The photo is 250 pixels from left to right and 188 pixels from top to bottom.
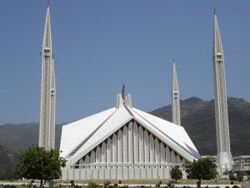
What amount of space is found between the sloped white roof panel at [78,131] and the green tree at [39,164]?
14.9 meters

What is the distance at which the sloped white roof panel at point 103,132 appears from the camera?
39.3 meters

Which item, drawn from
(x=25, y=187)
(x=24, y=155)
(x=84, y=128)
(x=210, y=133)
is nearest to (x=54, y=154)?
(x=24, y=155)

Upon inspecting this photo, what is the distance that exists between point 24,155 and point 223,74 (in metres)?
26.5

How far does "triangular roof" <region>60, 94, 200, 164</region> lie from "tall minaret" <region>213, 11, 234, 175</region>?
2812 mm

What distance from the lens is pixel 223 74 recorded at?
44062 millimetres

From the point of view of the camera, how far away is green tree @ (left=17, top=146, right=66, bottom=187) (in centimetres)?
2502

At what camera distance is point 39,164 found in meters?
25.0

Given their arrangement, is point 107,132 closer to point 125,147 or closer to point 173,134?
point 125,147

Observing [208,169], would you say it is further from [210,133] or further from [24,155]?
[210,133]

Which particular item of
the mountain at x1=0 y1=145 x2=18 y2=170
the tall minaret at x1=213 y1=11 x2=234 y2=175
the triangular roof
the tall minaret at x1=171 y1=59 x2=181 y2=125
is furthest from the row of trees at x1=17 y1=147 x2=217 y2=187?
the mountain at x1=0 y1=145 x2=18 y2=170

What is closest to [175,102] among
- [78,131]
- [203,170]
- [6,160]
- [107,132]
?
[78,131]

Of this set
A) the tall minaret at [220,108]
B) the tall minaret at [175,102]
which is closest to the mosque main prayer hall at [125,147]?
the tall minaret at [220,108]

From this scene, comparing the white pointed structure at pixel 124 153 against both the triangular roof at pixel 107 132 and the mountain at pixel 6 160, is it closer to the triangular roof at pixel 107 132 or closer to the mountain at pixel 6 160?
the triangular roof at pixel 107 132

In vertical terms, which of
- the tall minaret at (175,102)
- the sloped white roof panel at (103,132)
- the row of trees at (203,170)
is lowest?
the row of trees at (203,170)
